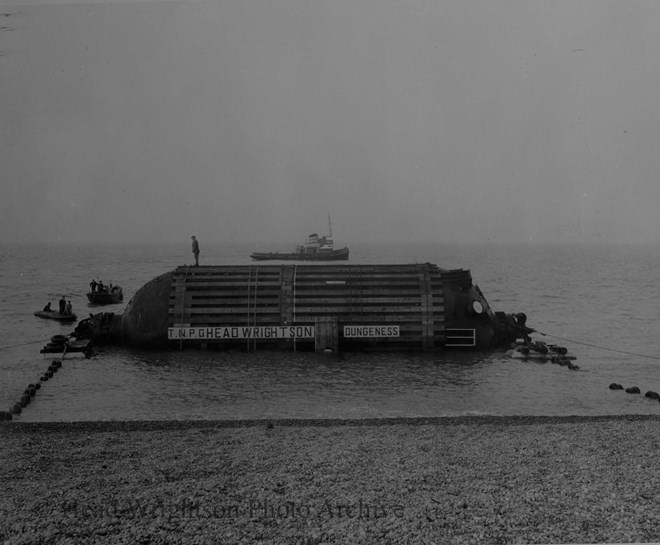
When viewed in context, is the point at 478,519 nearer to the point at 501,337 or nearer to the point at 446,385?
the point at 446,385

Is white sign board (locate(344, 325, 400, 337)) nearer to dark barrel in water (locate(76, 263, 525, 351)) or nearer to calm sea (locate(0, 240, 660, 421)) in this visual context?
dark barrel in water (locate(76, 263, 525, 351))

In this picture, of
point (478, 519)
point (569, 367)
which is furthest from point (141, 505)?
point (569, 367)

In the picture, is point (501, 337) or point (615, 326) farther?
point (615, 326)

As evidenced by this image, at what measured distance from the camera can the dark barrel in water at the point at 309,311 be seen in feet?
102

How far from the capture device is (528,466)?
1339 cm

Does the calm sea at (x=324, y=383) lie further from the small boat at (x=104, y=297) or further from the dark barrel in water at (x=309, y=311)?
the small boat at (x=104, y=297)

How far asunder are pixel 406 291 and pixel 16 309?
144 ft

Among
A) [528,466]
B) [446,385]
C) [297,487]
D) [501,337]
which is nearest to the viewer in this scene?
[297,487]

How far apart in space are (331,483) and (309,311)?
1914cm

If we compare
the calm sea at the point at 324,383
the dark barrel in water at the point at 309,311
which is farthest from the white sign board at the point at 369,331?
the calm sea at the point at 324,383

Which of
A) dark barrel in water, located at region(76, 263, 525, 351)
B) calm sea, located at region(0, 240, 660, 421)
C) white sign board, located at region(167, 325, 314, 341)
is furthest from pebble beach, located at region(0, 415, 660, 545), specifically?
dark barrel in water, located at region(76, 263, 525, 351)

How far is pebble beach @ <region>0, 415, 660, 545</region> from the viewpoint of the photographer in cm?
1005

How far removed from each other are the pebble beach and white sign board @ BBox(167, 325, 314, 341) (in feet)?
42.9

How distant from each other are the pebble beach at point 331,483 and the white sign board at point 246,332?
515 inches
